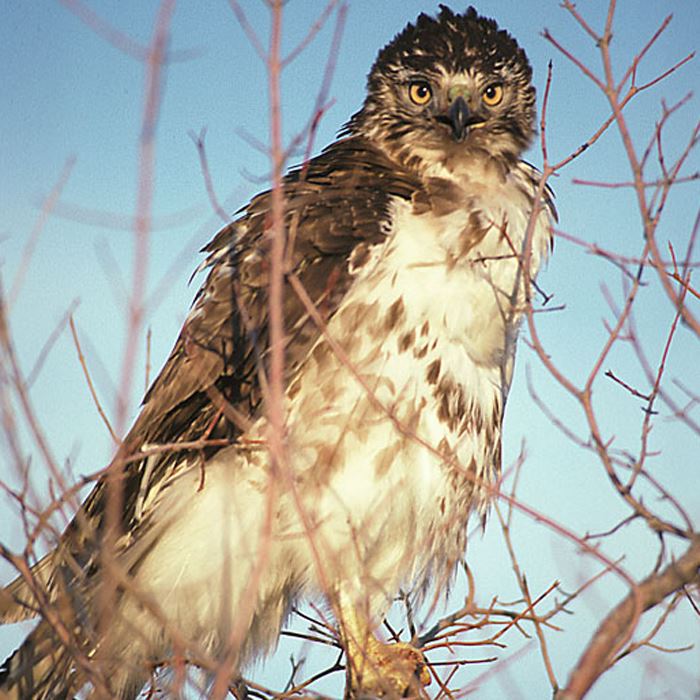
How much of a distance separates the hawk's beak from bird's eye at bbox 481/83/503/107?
0.21 metres

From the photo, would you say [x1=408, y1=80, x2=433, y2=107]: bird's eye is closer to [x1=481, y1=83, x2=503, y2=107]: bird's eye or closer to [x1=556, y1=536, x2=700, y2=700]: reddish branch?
[x1=481, y1=83, x2=503, y2=107]: bird's eye

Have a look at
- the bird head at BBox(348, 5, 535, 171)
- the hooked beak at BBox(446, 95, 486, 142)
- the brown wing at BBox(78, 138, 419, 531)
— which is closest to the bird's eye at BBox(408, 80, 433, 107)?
the bird head at BBox(348, 5, 535, 171)

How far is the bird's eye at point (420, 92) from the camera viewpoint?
4.20m

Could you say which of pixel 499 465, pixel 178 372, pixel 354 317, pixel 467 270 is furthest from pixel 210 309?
pixel 499 465

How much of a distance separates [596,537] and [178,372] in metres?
1.68

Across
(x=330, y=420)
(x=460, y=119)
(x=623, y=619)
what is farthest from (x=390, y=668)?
(x=460, y=119)

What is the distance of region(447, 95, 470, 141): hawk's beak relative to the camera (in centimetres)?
392

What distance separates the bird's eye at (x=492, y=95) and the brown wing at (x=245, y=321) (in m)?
0.60

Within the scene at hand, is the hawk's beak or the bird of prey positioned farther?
the hawk's beak

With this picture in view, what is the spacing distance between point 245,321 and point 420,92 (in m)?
1.38

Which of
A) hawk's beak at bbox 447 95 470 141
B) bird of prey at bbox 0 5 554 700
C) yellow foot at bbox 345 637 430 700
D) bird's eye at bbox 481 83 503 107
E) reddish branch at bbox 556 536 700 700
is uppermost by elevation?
bird's eye at bbox 481 83 503 107

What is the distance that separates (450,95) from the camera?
13.5 feet

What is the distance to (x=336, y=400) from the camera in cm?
348

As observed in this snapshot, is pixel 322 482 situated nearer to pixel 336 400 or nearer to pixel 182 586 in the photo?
pixel 336 400
